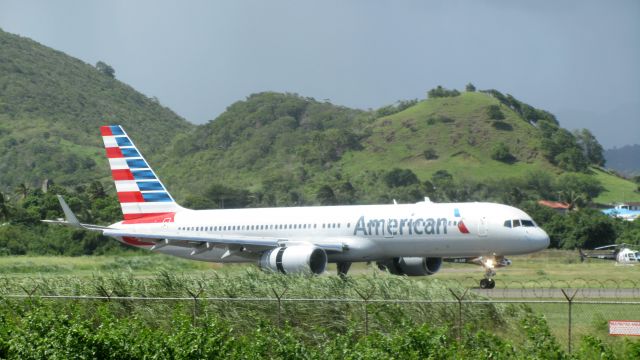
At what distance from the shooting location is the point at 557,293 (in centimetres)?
3962

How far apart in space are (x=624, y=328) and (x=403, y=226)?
21.0 metres

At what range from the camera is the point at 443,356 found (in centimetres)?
1916

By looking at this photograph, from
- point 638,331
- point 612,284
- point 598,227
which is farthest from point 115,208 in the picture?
point 638,331

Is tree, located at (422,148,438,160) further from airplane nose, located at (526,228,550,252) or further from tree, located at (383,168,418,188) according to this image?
airplane nose, located at (526,228,550,252)

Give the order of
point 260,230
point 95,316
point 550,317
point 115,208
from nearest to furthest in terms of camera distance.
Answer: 1. point 95,316
2. point 550,317
3. point 260,230
4. point 115,208

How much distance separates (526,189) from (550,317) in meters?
146

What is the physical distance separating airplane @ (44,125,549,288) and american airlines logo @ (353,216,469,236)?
0.13ft

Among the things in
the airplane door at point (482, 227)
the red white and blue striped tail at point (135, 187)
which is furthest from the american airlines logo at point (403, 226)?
the red white and blue striped tail at point (135, 187)

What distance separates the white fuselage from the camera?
4306 cm

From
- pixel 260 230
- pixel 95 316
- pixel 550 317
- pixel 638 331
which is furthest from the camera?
pixel 260 230

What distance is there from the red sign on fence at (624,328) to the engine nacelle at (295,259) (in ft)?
66.6

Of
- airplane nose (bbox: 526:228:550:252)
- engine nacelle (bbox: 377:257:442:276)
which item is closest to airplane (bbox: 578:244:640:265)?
engine nacelle (bbox: 377:257:442:276)

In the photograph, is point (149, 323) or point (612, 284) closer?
point (149, 323)

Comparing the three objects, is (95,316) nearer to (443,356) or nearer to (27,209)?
(443,356)
